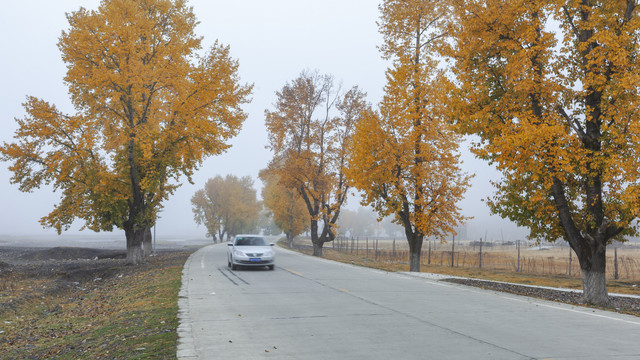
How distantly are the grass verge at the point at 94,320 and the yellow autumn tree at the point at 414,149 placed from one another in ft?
36.0

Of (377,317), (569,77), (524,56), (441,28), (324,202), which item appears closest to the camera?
(377,317)

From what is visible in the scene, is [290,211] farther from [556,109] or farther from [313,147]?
[556,109]

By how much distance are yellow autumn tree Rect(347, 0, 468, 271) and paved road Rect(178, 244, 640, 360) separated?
8714mm

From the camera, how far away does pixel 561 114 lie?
1413cm

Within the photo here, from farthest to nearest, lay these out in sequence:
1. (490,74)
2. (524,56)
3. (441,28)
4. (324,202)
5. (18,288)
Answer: (324,202) < (441,28) < (18,288) < (490,74) < (524,56)

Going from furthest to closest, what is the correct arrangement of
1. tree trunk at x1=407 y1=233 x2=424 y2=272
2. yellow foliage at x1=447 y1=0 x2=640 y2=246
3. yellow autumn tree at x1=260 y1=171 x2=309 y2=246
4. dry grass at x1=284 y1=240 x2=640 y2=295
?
yellow autumn tree at x1=260 y1=171 x2=309 y2=246, tree trunk at x1=407 y1=233 x2=424 y2=272, dry grass at x1=284 y1=240 x2=640 y2=295, yellow foliage at x1=447 y1=0 x2=640 y2=246

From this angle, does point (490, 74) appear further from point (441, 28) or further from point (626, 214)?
point (441, 28)

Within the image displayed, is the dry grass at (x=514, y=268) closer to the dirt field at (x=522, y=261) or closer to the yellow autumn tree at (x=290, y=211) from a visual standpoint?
the dirt field at (x=522, y=261)

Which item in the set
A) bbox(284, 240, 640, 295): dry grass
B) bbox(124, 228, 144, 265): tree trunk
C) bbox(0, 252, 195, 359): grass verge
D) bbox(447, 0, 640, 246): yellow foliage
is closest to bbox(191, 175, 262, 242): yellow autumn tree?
bbox(284, 240, 640, 295): dry grass

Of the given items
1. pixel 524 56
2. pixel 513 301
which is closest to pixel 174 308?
pixel 513 301

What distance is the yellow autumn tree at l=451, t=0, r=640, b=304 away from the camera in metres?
12.3

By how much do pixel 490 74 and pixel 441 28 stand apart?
9695 mm

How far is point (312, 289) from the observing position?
1356 centimetres

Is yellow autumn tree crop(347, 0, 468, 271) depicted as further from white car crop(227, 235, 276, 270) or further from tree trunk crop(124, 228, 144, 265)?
tree trunk crop(124, 228, 144, 265)
